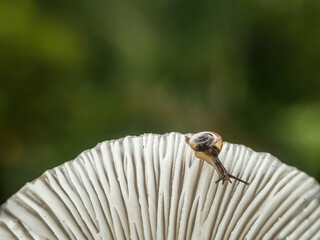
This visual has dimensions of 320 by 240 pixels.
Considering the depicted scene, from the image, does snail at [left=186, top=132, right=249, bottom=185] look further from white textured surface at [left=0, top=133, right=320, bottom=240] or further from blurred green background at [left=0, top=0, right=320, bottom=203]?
blurred green background at [left=0, top=0, right=320, bottom=203]

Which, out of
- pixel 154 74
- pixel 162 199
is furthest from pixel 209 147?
pixel 154 74

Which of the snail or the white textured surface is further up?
the snail

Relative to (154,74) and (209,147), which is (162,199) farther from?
(154,74)

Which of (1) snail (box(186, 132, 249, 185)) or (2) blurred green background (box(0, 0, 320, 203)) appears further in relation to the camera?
(2) blurred green background (box(0, 0, 320, 203))

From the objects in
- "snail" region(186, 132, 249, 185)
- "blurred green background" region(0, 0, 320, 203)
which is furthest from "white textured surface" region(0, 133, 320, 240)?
"blurred green background" region(0, 0, 320, 203)

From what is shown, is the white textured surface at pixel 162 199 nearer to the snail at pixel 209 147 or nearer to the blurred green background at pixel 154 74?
the snail at pixel 209 147

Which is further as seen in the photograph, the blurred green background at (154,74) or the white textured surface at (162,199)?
the blurred green background at (154,74)

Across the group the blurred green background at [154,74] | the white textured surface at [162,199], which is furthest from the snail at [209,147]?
the blurred green background at [154,74]
